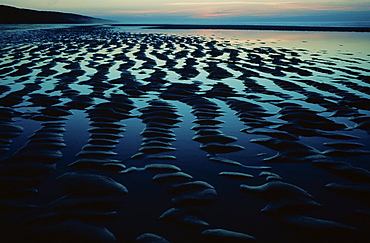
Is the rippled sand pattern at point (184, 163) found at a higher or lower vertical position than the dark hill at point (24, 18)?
lower

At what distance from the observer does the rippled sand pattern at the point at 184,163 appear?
89.0 inches

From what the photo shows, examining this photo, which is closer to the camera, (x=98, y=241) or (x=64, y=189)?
(x=98, y=241)

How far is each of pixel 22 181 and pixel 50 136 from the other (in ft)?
4.18

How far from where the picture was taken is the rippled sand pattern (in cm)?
226

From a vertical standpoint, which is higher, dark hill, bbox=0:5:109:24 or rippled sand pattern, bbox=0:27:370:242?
dark hill, bbox=0:5:109:24

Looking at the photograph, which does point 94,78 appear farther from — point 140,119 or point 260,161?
point 260,161

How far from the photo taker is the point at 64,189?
2762 mm

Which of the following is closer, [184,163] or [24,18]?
[184,163]

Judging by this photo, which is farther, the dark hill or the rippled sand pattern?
the dark hill

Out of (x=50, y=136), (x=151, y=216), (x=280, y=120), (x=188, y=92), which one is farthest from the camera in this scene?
(x=188, y=92)

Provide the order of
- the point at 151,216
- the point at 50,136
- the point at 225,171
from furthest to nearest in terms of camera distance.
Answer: the point at 50,136, the point at 225,171, the point at 151,216

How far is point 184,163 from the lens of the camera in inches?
132

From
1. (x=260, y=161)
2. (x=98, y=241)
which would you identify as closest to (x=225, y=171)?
(x=260, y=161)

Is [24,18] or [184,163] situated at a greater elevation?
[24,18]
